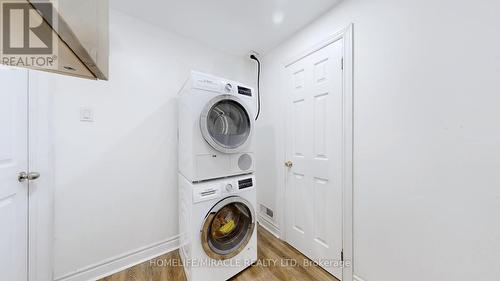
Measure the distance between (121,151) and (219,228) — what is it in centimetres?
111

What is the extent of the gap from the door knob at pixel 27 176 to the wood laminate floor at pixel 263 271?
0.98 metres

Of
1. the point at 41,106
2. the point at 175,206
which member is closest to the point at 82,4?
the point at 41,106

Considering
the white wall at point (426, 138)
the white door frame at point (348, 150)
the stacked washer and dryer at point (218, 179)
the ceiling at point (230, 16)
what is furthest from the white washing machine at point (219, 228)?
the ceiling at point (230, 16)

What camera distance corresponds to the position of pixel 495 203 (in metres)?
0.82

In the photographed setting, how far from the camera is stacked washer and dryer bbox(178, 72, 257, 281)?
1297mm

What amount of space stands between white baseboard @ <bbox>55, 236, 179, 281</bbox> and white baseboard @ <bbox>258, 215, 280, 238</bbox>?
105 centimetres

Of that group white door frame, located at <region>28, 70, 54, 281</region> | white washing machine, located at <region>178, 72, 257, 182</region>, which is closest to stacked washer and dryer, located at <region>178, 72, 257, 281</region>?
white washing machine, located at <region>178, 72, 257, 182</region>

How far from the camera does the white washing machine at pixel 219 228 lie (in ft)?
4.20

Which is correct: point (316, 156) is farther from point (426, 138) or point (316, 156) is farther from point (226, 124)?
point (226, 124)

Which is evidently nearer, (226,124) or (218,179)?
(218,179)

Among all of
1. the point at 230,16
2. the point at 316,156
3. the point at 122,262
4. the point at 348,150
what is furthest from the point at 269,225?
the point at 230,16

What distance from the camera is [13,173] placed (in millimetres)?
1057

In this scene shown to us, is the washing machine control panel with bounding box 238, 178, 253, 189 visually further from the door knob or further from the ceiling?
the ceiling

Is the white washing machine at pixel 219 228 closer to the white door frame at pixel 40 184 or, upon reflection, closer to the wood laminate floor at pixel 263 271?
the wood laminate floor at pixel 263 271
